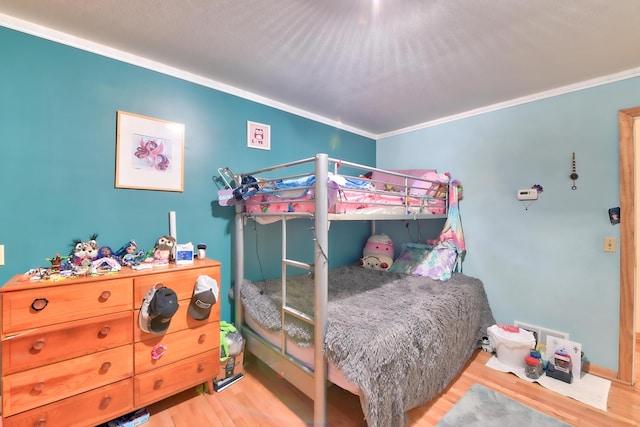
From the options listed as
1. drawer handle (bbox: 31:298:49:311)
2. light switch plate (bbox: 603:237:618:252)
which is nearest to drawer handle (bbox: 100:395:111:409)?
drawer handle (bbox: 31:298:49:311)

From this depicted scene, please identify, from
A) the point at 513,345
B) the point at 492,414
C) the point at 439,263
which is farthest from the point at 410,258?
the point at 492,414

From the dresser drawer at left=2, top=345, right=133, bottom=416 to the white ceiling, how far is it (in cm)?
191

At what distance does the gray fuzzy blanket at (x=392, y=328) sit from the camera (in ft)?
4.46

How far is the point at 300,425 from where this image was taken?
160cm

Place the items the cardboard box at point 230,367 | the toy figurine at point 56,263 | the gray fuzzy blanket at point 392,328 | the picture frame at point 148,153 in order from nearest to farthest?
the gray fuzzy blanket at point 392,328, the toy figurine at point 56,263, the picture frame at point 148,153, the cardboard box at point 230,367

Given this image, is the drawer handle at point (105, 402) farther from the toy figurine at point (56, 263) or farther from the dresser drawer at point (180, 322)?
the toy figurine at point (56, 263)

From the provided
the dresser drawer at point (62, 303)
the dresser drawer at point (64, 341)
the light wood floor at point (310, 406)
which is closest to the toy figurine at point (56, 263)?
the dresser drawer at point (62, 303)

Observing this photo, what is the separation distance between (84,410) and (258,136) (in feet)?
7.22

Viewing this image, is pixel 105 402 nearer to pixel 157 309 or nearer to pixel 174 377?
pixel 174 377

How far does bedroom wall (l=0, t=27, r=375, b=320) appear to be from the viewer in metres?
1.53


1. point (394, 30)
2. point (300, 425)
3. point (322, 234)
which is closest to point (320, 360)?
point (300, 425)

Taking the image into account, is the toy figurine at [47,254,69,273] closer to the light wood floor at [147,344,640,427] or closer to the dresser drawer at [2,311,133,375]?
the dresser drawer at [2,311,133,375]

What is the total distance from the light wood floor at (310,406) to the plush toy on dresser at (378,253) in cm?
129

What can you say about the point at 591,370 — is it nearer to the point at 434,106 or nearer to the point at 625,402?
the point at 625,402
